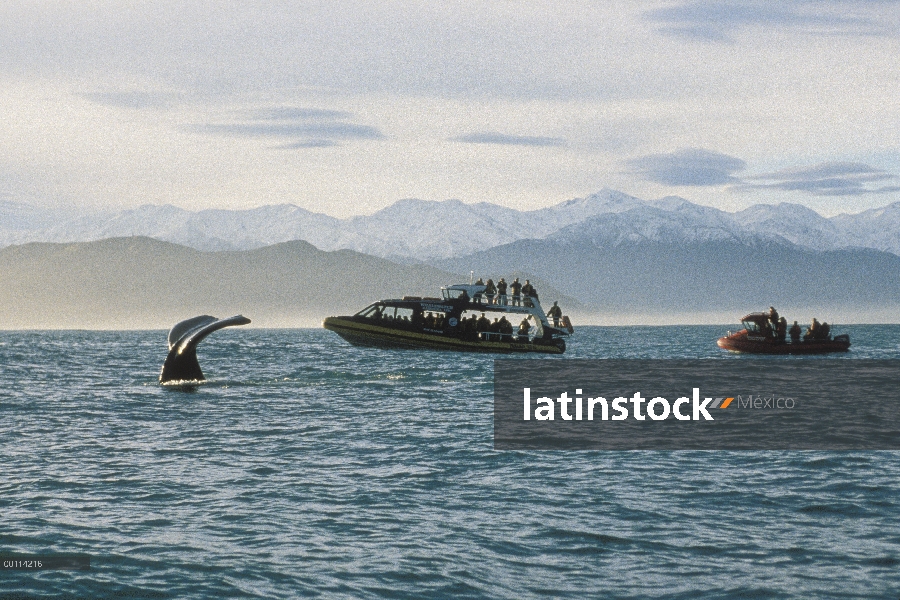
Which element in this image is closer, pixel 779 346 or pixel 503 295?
pixel 503 295

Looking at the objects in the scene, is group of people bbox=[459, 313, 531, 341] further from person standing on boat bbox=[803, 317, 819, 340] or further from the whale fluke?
the whale fluke

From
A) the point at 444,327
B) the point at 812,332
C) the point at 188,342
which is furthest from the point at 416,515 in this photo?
the point at 812,332

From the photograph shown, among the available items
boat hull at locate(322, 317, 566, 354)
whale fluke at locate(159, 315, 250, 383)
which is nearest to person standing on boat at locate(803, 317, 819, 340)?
Answer: boat hull at locate(322, 317, 566, 354)

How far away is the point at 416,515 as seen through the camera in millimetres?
17156

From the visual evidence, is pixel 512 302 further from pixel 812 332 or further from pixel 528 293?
pixel 812 332

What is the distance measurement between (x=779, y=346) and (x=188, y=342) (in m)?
51.2

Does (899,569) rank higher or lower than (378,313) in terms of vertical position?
lower

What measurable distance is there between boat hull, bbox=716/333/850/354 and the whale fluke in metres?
46.2

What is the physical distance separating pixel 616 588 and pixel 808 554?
3263 mm

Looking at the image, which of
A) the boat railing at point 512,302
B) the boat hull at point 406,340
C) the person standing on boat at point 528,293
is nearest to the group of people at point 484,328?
the boat hull at point 406,340

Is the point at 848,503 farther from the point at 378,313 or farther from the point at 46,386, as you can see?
the point at 378,313

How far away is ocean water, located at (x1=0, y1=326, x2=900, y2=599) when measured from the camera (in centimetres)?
1343

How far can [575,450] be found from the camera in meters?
24.4

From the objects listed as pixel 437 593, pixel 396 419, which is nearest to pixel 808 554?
pixel 437 593
